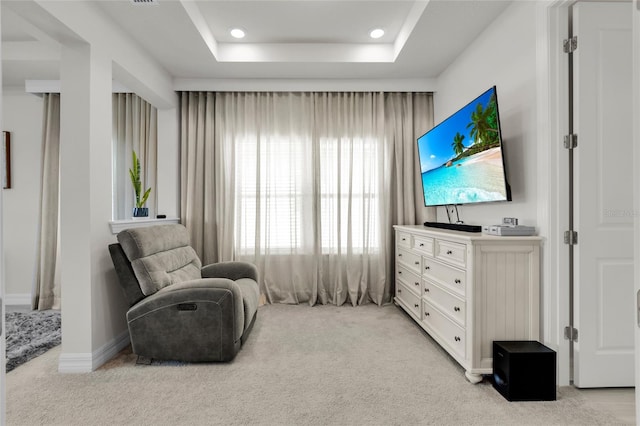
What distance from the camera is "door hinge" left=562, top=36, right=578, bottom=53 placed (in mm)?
2178

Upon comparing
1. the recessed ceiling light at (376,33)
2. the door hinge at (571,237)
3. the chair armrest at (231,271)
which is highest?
the recessed ceiling light at (376,33)

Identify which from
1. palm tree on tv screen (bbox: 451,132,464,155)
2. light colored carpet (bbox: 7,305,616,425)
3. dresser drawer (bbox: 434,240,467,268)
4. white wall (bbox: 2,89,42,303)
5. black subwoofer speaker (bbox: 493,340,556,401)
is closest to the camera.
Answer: light colored carpet (bbox: 7,305,616,425)

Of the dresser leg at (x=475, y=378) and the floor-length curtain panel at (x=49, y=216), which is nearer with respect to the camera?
the dresser leg at (x=475, y=378)

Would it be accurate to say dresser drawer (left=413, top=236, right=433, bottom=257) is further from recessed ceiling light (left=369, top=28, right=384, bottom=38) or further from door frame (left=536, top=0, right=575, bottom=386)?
recessed ceiling light (left=369, top=28, right=384, bottom=38)

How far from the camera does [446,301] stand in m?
2.58

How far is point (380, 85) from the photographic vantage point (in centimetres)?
400

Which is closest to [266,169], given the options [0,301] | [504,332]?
[504,332]

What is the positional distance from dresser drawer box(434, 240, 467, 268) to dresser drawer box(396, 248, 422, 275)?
39cm

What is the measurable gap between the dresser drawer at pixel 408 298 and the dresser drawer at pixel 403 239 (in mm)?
420

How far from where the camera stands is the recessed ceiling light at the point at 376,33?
3.33 metres

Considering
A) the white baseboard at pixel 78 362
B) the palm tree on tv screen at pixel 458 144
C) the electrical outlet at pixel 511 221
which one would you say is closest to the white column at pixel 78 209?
the white baseboard at pixel 78 362

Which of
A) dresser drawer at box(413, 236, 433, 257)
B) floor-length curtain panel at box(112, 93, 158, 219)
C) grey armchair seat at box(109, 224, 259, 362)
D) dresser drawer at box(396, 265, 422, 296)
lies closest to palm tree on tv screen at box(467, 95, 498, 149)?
dresser drawer at box(413, 236, 433, 257)

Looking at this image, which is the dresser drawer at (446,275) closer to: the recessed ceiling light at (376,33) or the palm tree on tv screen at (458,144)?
the palm tree on tv screen at (458,144)

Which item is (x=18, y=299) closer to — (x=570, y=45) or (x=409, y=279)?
(x=409, y=279)
